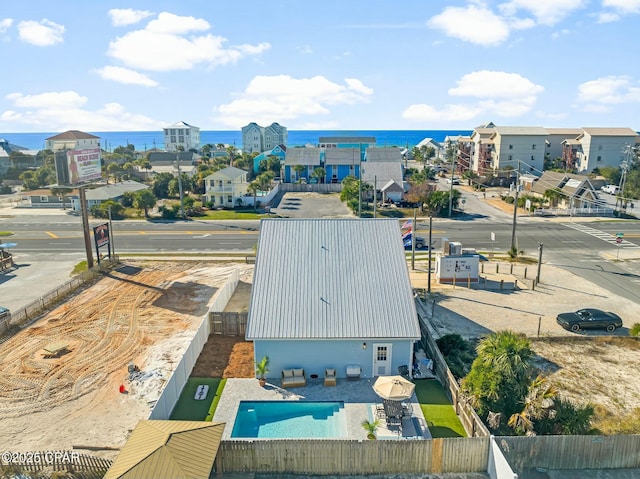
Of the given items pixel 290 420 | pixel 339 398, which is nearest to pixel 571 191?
pixel 339 398

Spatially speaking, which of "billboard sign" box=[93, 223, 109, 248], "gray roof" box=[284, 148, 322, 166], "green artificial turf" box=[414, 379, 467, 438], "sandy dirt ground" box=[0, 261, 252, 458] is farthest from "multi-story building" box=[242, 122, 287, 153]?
"green artificial turf" box=[414, 379, 467, 438]

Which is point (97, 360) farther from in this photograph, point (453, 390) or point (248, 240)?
point (248, 240)

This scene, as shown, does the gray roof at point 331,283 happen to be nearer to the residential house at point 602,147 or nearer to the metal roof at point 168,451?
the metal roof at point 168,451

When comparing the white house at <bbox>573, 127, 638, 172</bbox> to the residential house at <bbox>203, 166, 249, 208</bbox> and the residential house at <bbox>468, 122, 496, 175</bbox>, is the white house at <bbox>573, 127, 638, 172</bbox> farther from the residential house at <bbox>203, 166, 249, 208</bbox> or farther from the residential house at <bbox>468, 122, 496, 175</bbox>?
the residential house at <bbox>203, 166, 249, 208</bbox>

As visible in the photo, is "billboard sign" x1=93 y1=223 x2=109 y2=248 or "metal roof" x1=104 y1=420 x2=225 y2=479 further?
"billboard sign" x1=93 y1=223 x2=109 y2=248

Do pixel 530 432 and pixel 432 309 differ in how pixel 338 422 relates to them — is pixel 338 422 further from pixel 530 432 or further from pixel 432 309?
pixel 432 309
